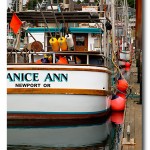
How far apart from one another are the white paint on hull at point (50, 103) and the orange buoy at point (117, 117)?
1726 millimetres

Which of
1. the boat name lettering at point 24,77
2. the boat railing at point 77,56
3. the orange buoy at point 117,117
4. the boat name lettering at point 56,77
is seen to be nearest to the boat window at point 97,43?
the orange buoy at point 117,117

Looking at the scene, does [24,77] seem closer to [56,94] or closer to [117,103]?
[56,94]

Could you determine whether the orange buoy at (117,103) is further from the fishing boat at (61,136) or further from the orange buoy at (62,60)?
the orange buoy at (62,60)

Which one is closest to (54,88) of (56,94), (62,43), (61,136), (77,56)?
(56,94)

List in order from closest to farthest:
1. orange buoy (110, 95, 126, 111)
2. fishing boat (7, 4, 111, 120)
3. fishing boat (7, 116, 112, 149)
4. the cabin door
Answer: fishing boat (7, 116, 112, 149) < fishing boat (7, 4, 111, 120) < orange buoy (110, 95, 126, 111) < the cabin door

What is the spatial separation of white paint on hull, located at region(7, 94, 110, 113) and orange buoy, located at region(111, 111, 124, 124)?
1.73 metres

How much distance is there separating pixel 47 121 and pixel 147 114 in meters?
9.79

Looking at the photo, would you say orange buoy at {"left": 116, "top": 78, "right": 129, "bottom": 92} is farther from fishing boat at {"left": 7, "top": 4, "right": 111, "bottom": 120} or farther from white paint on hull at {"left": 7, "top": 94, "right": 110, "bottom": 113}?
white paint on hull at {"left": 7, "top": 94, "right": 110, "bottom": 113}

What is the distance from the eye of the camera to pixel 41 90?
417 inches

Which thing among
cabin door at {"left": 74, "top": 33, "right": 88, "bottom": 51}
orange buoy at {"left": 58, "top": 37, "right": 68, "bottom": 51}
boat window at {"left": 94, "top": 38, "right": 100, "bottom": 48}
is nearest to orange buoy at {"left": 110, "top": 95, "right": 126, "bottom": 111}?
orange buoy at {"left": 58, "top": 37, "right": 68, "bottom": 51}

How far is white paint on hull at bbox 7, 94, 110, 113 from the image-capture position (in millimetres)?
10609

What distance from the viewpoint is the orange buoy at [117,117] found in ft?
40.4

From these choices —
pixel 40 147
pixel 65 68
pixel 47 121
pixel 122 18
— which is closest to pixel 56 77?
pixel 65 68
